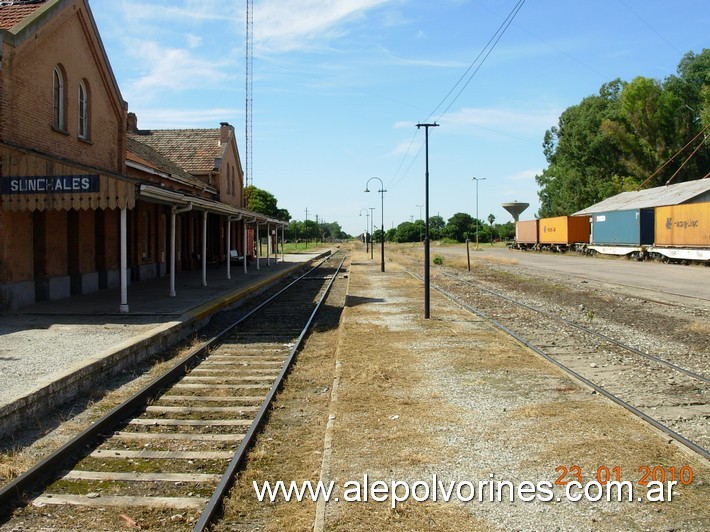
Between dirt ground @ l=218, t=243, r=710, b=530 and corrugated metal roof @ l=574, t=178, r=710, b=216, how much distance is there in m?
35.8

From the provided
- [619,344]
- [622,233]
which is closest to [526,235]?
[622,233]

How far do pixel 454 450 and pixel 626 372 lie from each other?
14.1ft

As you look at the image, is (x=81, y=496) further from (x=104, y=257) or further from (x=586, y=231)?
(x=586, y=231)

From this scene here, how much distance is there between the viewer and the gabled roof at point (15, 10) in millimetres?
→ 14430

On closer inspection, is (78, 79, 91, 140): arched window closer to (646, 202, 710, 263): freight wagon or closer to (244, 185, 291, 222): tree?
(646, 202, 710, 263): freight wagon

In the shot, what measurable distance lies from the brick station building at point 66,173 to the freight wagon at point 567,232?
127 feet

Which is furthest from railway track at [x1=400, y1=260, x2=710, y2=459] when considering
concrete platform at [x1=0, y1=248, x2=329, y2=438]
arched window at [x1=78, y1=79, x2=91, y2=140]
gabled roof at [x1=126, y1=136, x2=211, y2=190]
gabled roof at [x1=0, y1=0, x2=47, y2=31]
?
gabled roof at [x1=126, y1=136, x2=211, y2=190]

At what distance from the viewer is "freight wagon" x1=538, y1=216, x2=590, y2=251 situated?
52.1 metres

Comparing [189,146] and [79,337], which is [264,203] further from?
[79,337]

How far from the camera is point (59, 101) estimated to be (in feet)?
51.3

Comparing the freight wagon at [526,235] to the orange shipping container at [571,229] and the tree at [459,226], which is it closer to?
the orange shipping container at [571,229]

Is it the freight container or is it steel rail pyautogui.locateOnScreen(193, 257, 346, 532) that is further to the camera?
the freight container

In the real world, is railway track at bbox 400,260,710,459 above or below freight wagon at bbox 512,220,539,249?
below

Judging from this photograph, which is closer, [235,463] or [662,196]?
[235,463]
